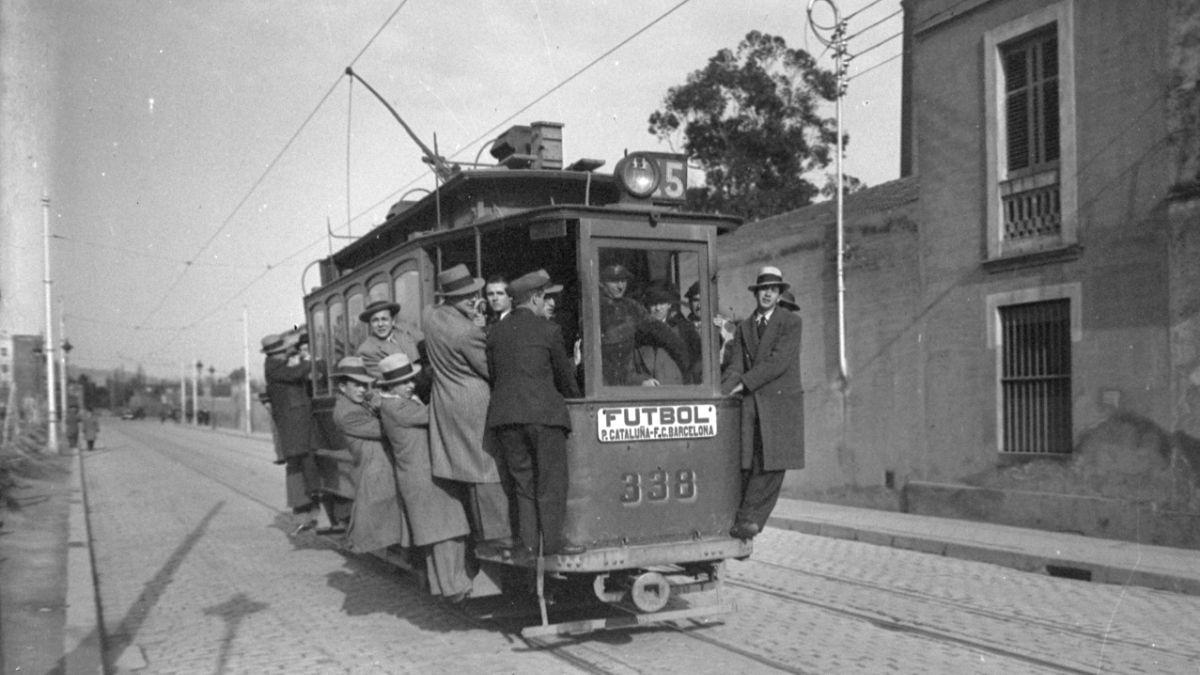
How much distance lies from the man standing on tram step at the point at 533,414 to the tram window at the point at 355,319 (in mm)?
3391

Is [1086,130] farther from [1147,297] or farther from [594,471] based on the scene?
[594,471]

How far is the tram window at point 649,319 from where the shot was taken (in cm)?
630

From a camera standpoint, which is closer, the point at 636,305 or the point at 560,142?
the point at 636,305

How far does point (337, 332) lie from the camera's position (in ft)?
33.4

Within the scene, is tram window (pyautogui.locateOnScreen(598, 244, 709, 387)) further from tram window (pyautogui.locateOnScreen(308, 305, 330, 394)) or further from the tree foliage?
the tree foliage

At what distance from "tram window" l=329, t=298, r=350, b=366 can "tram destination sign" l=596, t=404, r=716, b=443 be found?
14.3ft

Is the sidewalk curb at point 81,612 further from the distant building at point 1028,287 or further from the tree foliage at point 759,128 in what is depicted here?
the tree foliage at point 759,128

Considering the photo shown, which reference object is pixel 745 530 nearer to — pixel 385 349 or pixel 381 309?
pixel 385 349

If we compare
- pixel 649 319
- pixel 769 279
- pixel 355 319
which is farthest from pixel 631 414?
pixel 355 319

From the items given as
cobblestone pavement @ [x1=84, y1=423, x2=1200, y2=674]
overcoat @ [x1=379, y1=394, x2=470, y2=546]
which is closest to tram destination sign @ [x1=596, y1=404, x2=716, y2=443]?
overcoat @ [x1=379, y1=394, x2=470, y2=546]

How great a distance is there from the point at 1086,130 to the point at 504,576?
8.89 meters

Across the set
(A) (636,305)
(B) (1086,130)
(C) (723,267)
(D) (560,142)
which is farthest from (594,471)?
(C) (723,267)

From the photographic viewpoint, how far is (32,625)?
23.5ft

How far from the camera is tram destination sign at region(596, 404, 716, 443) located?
618 cm
